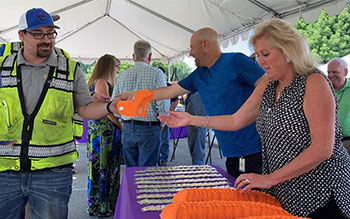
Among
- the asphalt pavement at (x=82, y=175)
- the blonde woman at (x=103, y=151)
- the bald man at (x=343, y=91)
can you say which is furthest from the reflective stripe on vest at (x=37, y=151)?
the bald man at (x=343, y=91)

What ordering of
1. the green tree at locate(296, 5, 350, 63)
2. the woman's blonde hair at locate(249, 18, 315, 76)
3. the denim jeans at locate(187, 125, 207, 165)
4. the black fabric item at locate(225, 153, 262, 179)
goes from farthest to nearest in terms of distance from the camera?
the green tree at locate(296, 5, 350, 63), the denim jeans at locate(187, 125, 207, 165), the black fabric item at locate(225, 153, 262, 179), the woman's blonde hair at locate(249, 18, 315, 76)

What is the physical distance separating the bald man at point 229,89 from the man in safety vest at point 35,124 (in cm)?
45

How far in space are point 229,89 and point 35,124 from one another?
1255 millimetres

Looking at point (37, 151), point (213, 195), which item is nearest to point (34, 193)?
point (37, 151)

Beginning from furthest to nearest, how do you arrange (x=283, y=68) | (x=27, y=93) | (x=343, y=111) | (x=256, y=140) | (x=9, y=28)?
(x=9, y=28)
(x=343, y=111)
(x=256, y=140)
(x=27, y=93)
(x=283, y=68)

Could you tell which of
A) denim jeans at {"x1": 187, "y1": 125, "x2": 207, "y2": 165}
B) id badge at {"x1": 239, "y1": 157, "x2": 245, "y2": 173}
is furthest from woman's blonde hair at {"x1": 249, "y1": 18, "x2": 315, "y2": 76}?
denim jeans at {"x1": 187, "y1": 125, "x2": 207, "y2": 165}

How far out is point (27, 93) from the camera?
1.54 meters

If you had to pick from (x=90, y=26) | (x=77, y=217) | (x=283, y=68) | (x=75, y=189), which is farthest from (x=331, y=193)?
(x=90, y=26)

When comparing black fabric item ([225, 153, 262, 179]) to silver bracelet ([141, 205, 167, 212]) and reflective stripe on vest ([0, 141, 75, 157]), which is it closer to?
silver bracelet ([141, 205, 167, 212])

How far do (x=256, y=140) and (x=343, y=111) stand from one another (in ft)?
7.08

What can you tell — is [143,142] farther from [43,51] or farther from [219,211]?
[219,211]

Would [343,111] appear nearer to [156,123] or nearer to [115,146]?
[156,123]

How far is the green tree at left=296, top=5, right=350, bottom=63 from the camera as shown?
1488cm

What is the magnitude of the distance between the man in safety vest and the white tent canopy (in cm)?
282
